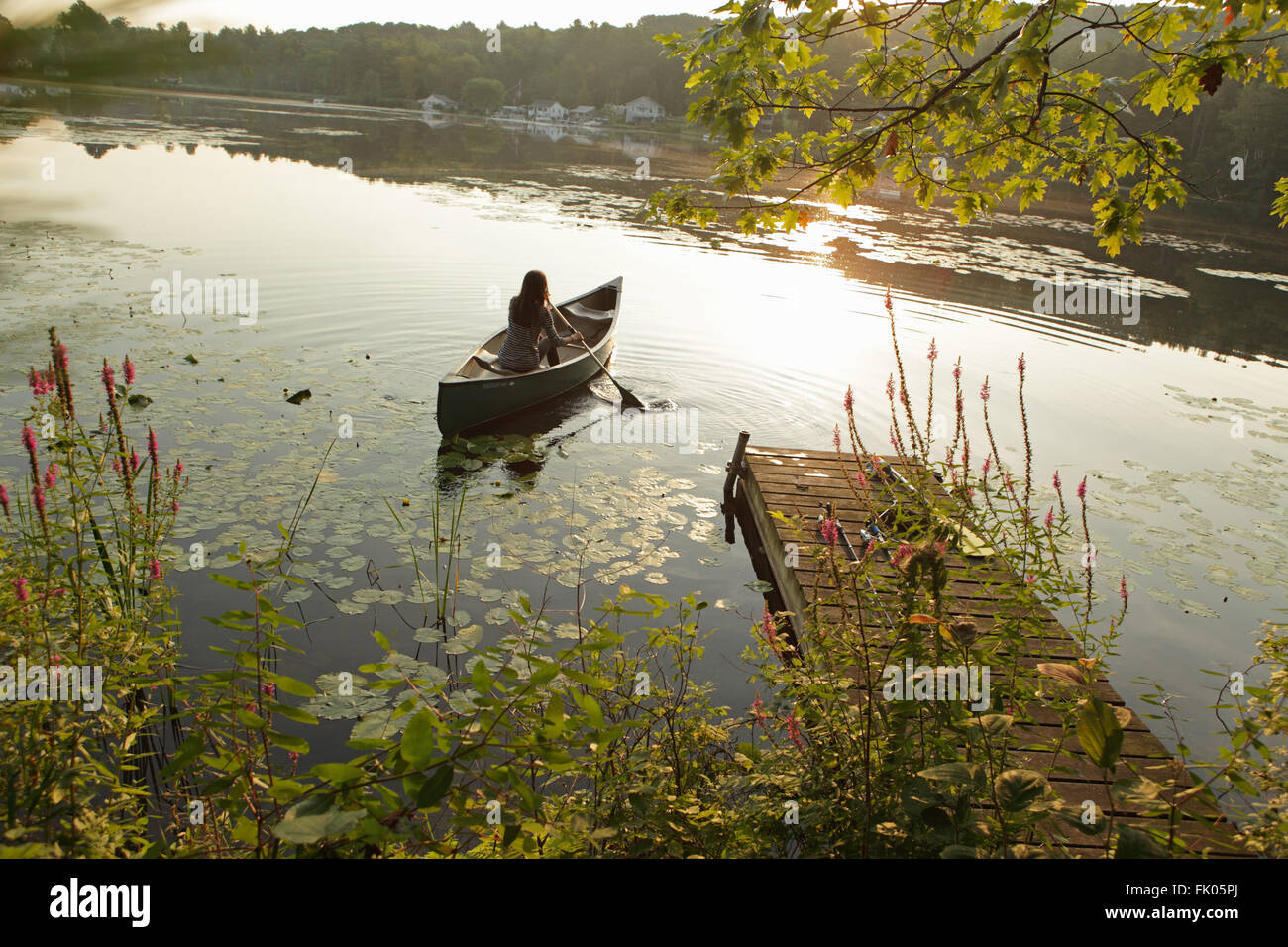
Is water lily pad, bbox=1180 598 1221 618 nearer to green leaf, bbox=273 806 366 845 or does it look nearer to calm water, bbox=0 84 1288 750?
calm water, bbox=0 84 1288 750

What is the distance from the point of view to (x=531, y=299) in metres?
9.80

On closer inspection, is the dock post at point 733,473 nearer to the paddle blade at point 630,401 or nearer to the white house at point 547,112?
the paddle blade at point 630,401

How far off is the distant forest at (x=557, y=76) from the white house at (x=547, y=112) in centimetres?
487

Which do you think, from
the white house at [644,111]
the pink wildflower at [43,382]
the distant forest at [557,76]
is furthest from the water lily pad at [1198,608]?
the white house at [644,111]

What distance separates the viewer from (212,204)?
21.1 metres

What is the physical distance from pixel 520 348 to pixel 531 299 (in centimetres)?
67

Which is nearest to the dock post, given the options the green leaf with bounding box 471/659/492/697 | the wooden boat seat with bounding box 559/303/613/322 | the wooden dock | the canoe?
the wooden dock

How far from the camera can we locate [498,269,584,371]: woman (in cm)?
978

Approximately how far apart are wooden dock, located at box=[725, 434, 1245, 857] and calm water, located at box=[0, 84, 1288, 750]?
51 centimetres

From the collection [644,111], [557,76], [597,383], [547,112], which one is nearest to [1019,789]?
[597,383]

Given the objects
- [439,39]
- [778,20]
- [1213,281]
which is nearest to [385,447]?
[778,20]
